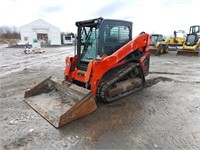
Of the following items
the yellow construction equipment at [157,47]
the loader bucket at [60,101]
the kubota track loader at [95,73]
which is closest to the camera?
the loader bucket at [60,101]

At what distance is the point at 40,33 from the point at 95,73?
36492 millimetres

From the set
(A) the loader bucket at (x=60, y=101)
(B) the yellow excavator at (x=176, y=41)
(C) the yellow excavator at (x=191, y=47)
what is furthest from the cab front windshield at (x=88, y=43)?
(B) the yellow excavator at (x=176, y=41)

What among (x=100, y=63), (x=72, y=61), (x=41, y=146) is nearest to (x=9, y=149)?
(x=41, y=146)

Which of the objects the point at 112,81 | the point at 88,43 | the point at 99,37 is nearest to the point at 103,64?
the point at 112,81

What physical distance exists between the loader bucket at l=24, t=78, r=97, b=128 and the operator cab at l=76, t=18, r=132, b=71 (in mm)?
943

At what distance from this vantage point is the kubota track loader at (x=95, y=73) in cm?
392

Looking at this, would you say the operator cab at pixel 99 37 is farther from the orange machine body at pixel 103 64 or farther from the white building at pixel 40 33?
the white building at pixel 40 33

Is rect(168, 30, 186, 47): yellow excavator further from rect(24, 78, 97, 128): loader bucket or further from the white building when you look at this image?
the white building

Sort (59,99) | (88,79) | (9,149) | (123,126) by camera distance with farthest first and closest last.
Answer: (59,99)
(88,79)
(123,126)
(9,149)

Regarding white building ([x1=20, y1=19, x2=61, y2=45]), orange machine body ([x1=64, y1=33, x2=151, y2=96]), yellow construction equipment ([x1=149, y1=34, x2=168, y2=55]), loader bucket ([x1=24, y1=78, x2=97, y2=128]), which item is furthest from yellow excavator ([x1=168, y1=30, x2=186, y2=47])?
white building ([x1=20, y1=19, x2=61, y2=45])

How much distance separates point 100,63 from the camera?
4.18m

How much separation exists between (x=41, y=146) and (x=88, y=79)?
1.84 metres

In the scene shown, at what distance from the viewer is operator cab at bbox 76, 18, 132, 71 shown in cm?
451

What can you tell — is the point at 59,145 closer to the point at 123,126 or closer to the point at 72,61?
the point at 123,126
